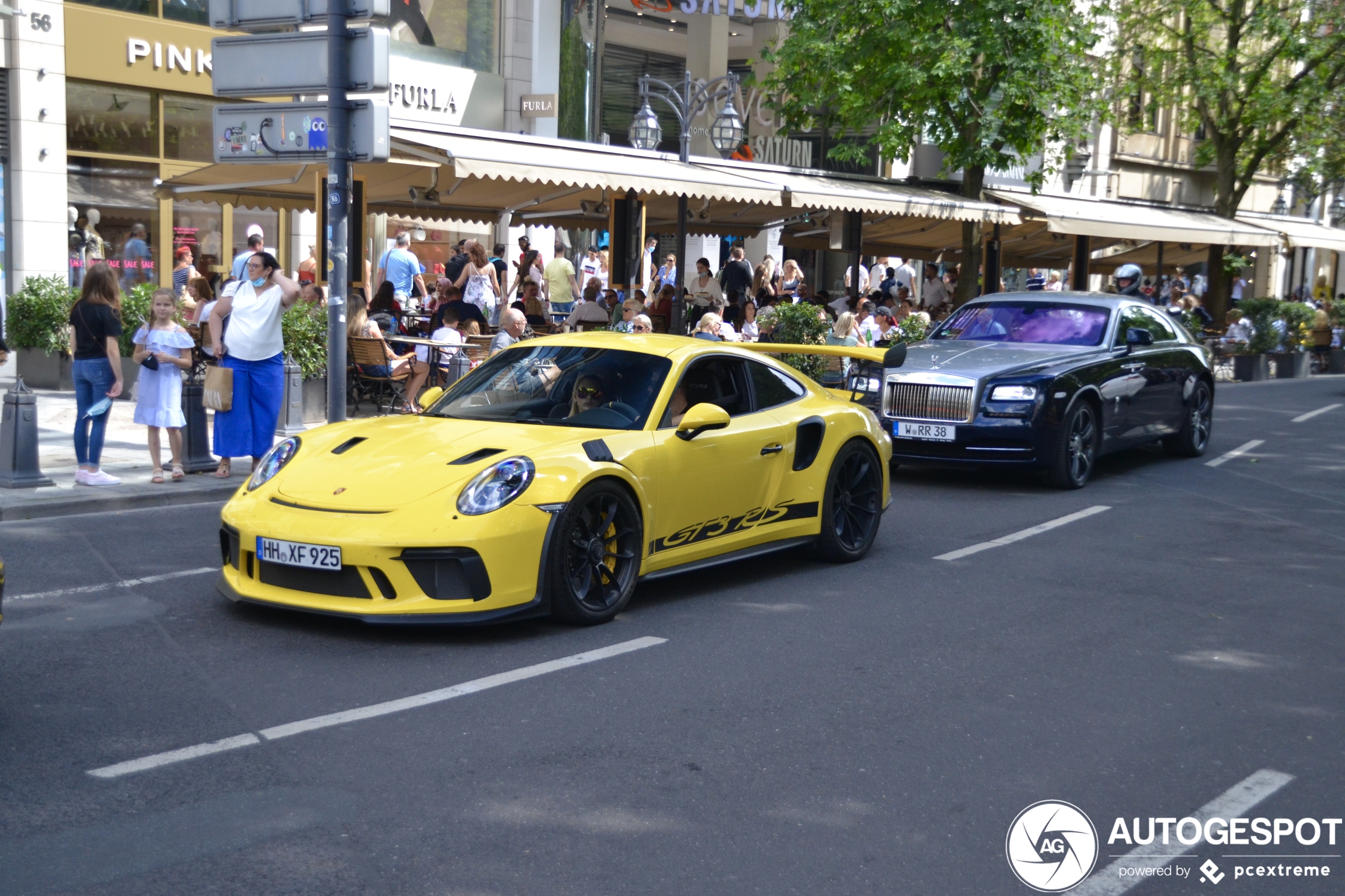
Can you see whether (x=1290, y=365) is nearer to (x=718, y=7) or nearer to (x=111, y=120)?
(x=718, y=7)

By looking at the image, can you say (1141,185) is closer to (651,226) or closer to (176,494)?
(651,226)

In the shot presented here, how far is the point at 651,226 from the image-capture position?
21.6 metres

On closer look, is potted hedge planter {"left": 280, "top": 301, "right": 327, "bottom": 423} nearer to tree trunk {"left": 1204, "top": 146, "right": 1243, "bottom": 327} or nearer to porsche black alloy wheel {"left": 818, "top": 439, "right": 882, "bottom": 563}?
porsche black alloy wheel {"left": 818, "top": 439, "right": 882, "bottom": 563}

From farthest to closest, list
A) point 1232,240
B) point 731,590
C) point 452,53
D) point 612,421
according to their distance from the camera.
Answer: point 1232,240 → point 452,53 → point 731,590 → point 612,421

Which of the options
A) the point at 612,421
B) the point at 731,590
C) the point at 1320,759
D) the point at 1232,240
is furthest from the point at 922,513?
the point at 1232,240

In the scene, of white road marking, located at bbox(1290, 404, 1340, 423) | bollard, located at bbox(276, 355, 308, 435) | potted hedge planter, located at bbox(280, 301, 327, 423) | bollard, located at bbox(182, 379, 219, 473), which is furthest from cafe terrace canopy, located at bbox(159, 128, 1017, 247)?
white road marking, located at bbox(1290, 404, 1340, 423)

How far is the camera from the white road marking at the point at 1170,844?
4.06 m

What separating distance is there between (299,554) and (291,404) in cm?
718

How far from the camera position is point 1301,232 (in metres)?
34.5

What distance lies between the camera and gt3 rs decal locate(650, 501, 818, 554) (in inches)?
279

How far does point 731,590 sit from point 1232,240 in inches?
957

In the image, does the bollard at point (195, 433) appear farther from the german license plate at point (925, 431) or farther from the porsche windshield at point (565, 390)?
the german license plate at point (925, 431)

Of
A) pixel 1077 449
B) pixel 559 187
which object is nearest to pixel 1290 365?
pixel 559 187

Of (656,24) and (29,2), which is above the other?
(656,24)
